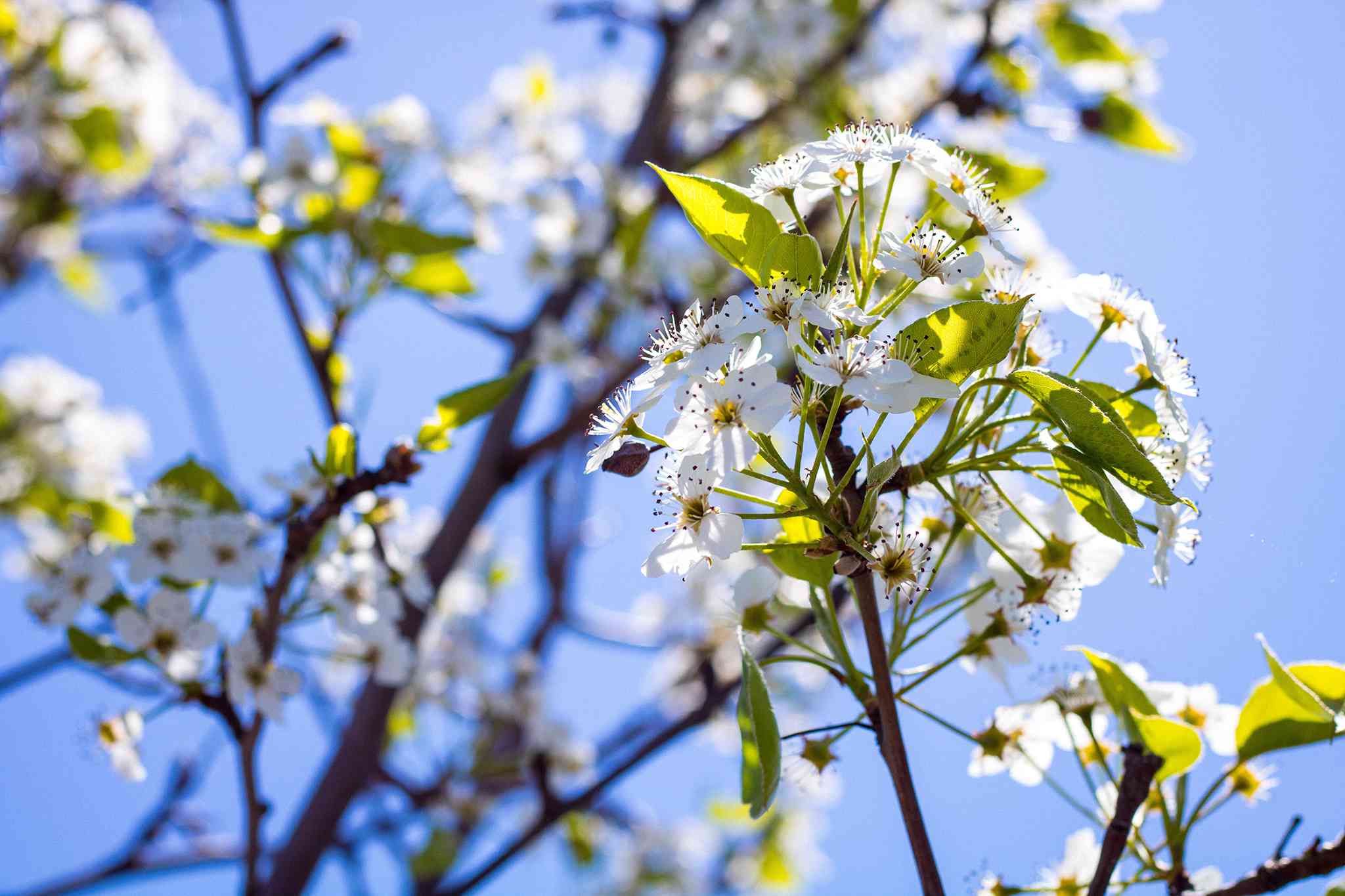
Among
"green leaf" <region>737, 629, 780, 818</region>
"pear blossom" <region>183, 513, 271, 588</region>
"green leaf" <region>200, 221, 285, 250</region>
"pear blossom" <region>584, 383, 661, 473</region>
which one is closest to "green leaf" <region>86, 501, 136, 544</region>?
"pear blossom" <region>183, 513, 271, 588</region>

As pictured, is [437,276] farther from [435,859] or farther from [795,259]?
[435,859]

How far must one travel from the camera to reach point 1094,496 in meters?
0.88

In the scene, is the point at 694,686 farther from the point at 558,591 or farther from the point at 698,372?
the point at 698,372

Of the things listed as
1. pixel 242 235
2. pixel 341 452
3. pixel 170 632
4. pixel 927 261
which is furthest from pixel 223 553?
pixel 927 261

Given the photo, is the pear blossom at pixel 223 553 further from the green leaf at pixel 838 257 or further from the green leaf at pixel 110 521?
the green leaf at pixel 838 257

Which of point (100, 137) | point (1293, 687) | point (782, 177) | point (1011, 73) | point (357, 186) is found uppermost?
point (100, 137)

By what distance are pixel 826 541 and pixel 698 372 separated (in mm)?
164

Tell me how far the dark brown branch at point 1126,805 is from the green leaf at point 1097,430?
22 centimetres

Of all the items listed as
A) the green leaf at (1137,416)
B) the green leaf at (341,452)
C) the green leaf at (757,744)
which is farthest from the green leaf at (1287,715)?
the green leaf at (341,452)

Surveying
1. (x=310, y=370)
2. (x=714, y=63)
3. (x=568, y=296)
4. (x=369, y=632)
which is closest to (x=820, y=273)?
(x=369, y=632)

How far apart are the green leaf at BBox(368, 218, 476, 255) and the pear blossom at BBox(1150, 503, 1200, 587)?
1.42 metres

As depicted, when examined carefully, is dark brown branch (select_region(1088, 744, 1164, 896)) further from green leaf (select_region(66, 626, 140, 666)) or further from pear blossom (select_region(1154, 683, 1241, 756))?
green leaf (select_region(66, 626, 140, 666))

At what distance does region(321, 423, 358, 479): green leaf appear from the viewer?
1335 millimetres

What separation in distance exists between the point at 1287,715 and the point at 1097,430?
0.44 m
